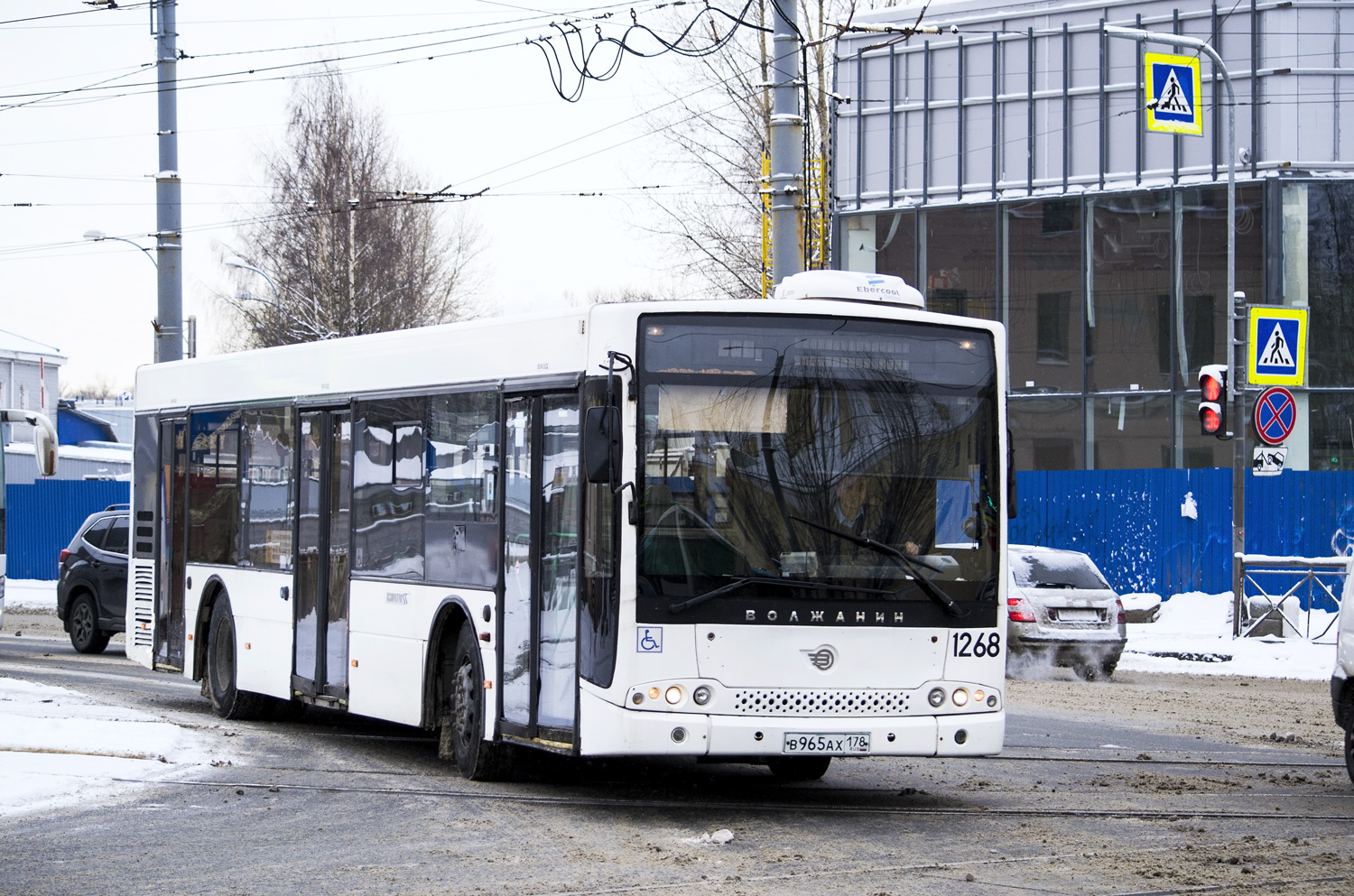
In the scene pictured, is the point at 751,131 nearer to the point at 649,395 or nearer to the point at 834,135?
the point at 834,135

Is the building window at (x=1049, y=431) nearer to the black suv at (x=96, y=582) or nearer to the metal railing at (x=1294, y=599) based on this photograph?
the metal railing at (x=1294, y=599)

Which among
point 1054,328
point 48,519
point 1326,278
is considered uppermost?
point 1326,278

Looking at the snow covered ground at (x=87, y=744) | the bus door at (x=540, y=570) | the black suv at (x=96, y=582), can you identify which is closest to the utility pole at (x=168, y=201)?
the black suv at (x=96, y=582)

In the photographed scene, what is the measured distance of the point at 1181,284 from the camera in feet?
103

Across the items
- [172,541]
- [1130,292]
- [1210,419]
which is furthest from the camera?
[1130,292]

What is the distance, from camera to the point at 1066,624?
19031 millimetres

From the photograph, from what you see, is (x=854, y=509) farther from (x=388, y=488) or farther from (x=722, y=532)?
(x=388, y=488)

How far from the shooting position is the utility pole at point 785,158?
1609 centimetres

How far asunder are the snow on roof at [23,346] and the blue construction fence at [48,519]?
28.8 meters

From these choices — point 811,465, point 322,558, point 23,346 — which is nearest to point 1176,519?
point 322,558

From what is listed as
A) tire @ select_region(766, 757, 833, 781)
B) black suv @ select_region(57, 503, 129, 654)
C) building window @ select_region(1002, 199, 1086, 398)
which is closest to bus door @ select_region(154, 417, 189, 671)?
black suv @ select_region(57, 503, 129, 654)

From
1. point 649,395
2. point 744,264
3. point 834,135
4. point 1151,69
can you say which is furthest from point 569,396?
point 744,264

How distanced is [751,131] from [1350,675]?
3484 centimetres

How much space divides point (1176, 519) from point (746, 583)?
2076 cm
